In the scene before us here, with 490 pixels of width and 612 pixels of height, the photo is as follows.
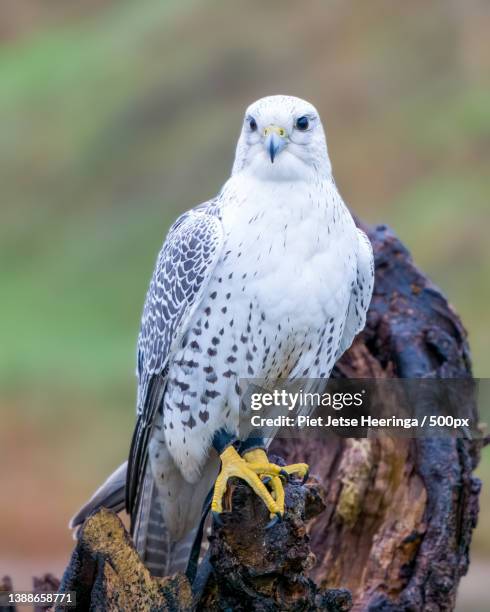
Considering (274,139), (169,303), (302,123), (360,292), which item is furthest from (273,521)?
(302,123)

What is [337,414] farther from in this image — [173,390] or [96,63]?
[96,63]

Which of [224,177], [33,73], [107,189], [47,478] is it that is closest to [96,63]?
[33,73]

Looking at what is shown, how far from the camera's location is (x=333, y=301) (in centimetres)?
491

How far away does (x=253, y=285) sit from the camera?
4777mm

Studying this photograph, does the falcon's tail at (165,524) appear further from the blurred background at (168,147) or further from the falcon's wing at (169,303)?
the blurred background at (168,147)

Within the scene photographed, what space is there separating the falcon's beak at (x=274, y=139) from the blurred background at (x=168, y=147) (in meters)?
8.31

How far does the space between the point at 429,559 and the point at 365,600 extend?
0.37 m

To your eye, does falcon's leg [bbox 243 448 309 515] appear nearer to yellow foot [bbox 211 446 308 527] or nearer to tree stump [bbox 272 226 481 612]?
yellow foot [bbox 211 446 308 527]

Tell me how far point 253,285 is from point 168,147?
11.5 m

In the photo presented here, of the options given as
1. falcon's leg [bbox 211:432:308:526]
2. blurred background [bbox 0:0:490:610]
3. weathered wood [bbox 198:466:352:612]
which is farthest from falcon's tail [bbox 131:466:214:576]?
blurred background [bbox 0:0:490:610]

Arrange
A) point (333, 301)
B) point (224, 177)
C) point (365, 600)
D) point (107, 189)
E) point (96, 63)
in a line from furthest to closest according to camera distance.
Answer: point (96, 63)
point (107, 189)
point (224, 177)
point (365, 600)
point (333, 301)

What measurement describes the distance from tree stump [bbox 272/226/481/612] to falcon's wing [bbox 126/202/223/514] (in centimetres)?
102

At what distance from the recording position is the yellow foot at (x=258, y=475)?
177 inches

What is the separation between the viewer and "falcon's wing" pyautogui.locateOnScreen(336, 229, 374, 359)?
5180 millimetres
